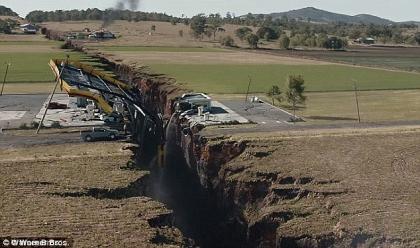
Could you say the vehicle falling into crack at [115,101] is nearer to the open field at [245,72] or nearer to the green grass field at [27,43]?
the open field at [245,72]

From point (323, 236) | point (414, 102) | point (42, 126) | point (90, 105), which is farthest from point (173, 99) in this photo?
point (323, 236)

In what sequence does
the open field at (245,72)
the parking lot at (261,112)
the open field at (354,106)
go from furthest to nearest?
the open field at (245,72) → the open field at (354,106) → the parking lot at (261,112)

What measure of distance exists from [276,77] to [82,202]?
224ft

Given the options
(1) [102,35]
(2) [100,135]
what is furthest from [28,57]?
(2) [100,135]

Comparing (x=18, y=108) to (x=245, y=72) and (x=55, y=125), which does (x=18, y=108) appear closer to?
(x=55, y=125)

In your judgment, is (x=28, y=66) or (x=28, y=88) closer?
(x=28, y=88)

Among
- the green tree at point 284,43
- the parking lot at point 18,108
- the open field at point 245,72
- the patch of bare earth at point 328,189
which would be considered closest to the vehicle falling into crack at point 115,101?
the parking lot at point 18,108

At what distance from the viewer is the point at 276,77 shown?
311 ft

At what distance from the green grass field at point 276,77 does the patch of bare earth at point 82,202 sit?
41.4m

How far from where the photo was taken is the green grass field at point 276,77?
83.8 meters

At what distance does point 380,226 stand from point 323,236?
286 centimetres

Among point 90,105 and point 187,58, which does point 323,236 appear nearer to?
point 90,105

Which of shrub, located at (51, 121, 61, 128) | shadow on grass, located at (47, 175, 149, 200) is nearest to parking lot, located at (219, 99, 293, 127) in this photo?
shrub, located at (51, 121, 61, 128)

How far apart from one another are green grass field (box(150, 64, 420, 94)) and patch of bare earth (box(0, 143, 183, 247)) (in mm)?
41449
